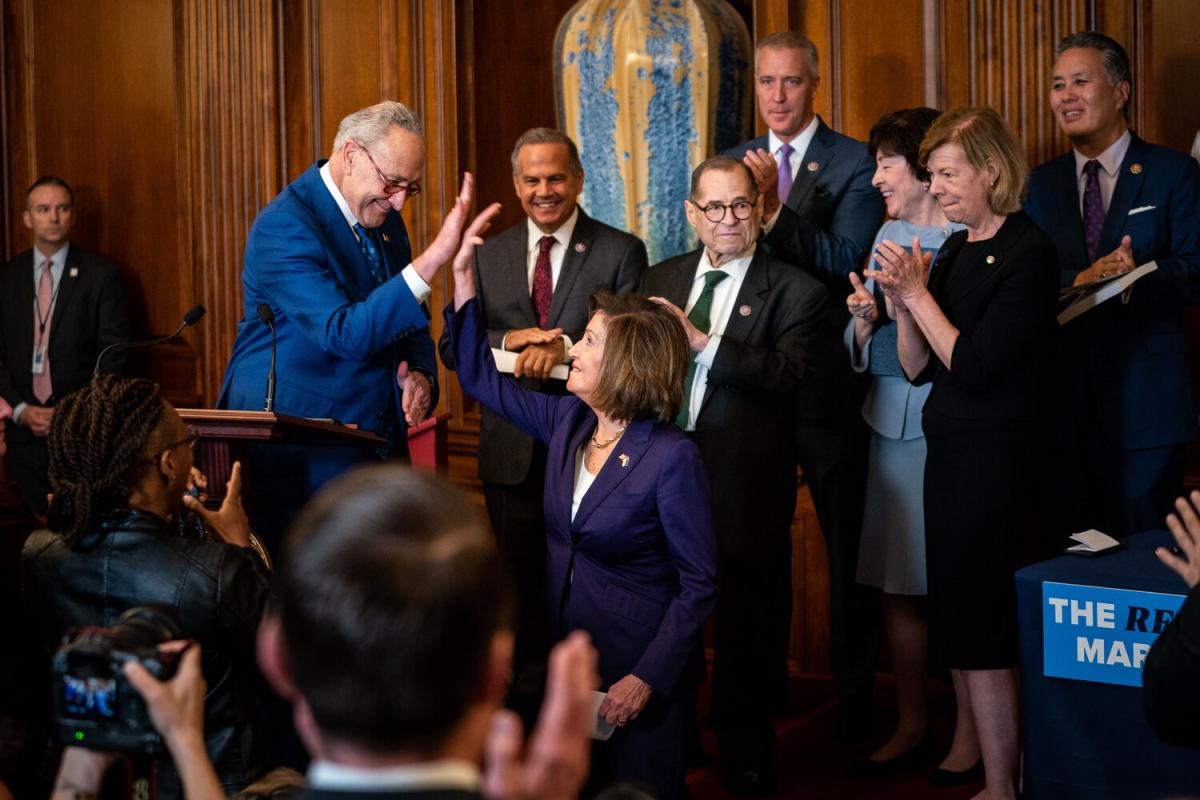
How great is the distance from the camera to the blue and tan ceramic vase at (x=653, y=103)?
4711 millimetres

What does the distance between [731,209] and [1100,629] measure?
149 centimetres

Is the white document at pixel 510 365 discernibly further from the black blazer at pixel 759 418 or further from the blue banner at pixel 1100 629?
the blue banner at pixel 1100 629

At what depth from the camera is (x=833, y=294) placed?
4137 mm

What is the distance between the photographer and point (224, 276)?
6043 mm

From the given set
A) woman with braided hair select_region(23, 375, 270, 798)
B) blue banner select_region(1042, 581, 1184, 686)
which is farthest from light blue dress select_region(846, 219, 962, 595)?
woman with braided hair select_region(23, 375, 270, 798)

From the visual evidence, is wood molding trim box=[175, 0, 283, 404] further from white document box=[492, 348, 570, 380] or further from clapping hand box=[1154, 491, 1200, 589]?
clapping hand box=[1154, 491, 1200, 589]

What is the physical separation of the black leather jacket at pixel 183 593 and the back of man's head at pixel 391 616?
103cm

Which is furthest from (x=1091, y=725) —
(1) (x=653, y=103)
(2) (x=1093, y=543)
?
(1) (x=653, y=103)

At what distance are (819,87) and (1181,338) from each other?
1542 millimetres

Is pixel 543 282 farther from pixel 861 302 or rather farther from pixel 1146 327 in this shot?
pixel 1146 327

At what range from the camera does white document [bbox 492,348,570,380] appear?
382cm

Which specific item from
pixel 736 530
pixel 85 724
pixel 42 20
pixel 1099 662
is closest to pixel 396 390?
pixel 736 530

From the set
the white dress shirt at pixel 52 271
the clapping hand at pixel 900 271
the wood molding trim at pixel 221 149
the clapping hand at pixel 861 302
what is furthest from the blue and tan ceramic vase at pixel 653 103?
the white dress shirt at pixel 52 271

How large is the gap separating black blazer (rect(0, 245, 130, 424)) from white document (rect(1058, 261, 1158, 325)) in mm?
3934
